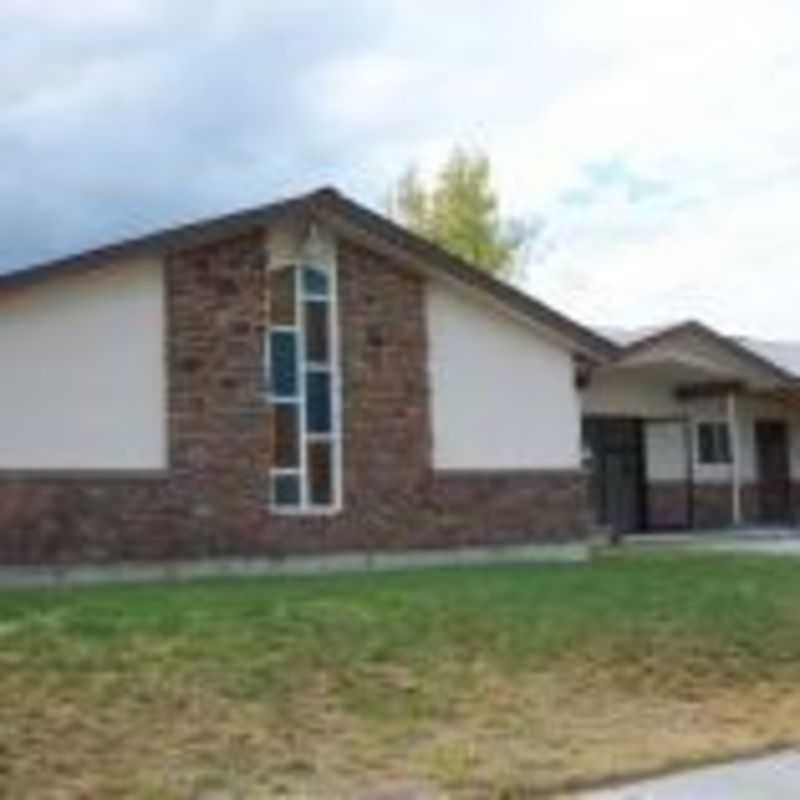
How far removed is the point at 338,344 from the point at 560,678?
41.1ft

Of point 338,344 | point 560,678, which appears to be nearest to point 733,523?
point 338,344

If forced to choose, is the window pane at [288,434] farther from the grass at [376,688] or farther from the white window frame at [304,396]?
the grass at [376,688]

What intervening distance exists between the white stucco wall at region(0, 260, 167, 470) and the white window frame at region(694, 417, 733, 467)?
741 inches

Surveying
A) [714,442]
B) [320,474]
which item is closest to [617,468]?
[714,442]

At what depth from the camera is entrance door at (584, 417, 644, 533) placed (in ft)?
→ 133

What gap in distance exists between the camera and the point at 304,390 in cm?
2742

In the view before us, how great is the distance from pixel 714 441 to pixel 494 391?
14.4 metres

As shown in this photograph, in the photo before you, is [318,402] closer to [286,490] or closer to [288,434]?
[288,434]

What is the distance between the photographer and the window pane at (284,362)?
2725 cm

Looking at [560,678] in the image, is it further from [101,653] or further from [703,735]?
[101,653]

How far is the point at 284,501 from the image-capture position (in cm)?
2716

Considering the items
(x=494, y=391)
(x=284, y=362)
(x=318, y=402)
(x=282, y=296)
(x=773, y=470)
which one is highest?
(x=282, y=296)

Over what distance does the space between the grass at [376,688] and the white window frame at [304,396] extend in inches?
246

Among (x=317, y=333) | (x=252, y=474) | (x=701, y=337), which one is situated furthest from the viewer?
(x=701, y=337)
